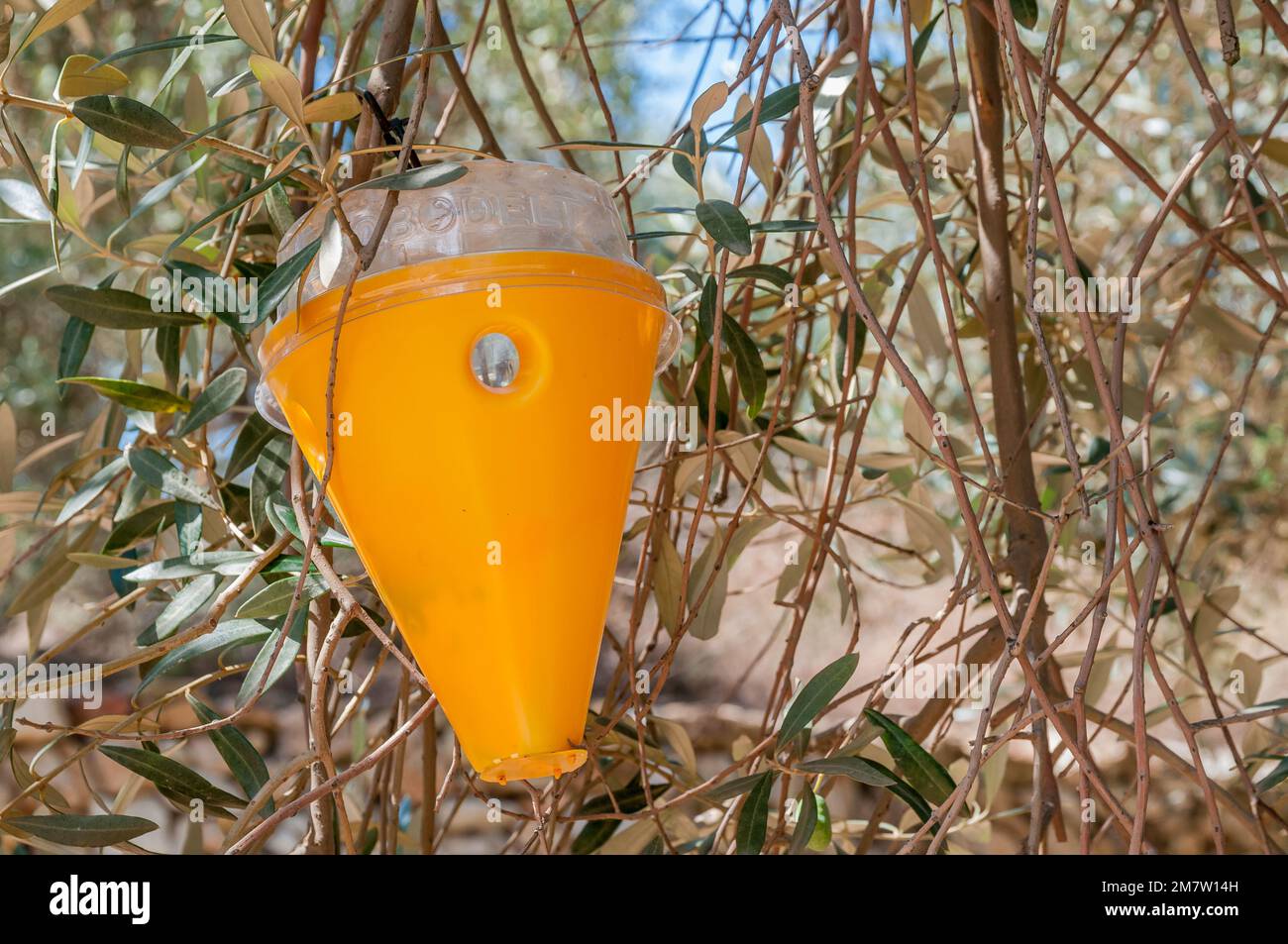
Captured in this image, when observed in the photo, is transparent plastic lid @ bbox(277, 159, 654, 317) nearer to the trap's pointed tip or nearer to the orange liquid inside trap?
the orange liquid inside trap

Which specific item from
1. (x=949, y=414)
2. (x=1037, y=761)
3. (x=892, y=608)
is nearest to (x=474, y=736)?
(x=1037, y=761)

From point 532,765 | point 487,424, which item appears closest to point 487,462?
point 487,424

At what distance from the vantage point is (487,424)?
54 centimetres

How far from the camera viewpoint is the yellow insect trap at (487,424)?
0.54 meters

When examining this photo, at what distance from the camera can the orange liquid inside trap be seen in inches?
21.2

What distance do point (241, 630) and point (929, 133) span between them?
0.88 m

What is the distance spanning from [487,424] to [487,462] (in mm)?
16

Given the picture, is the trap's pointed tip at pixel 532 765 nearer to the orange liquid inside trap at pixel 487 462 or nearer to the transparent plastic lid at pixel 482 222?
the orange liquid inside trap at pixel 487 462

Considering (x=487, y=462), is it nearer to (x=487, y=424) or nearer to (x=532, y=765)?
(x=487, y=424)

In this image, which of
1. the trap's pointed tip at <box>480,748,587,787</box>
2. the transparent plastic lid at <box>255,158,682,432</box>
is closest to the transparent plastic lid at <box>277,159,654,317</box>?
the transparent plastic lid at <box>255,158,682,432</box>

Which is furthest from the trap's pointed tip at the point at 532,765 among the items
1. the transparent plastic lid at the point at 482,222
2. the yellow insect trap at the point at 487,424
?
the transparent plastic lid at the point at 482,222

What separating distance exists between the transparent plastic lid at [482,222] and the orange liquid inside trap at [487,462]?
0.01 m

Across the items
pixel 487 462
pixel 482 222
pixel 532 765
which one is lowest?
pixel 532 765

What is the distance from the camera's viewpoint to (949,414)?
2430mm
